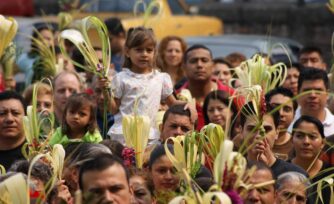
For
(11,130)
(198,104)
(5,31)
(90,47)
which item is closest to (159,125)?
(90,47)

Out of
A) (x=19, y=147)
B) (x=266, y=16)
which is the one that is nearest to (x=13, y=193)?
(x=19, y=147)

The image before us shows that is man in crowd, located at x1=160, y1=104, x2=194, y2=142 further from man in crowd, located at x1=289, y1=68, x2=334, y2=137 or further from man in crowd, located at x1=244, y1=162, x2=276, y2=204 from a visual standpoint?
man in crowd, located at x1=244, y1=162, x2=276, y2=204

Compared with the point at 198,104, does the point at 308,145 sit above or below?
below

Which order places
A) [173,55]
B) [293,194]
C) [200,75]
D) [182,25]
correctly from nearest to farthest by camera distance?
[293,194] < [200,75] < [173,55] < [182,25]

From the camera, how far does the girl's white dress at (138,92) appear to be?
1378 centimetres

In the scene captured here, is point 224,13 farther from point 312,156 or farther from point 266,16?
point 312,156

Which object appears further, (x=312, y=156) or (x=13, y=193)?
(x=312, y=156)

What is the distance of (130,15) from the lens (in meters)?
22.4

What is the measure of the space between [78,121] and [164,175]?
237 centimetres

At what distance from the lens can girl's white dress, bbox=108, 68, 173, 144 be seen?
1378cm

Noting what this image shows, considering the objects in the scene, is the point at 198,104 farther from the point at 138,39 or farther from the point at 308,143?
the point at 308,143

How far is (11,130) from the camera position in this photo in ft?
45.0

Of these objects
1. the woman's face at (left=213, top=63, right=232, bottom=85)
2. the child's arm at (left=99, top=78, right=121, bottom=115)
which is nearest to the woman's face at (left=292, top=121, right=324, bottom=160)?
the child's arm at (left=99, top=78, right=121, bottom=115)

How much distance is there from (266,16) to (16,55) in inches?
420
